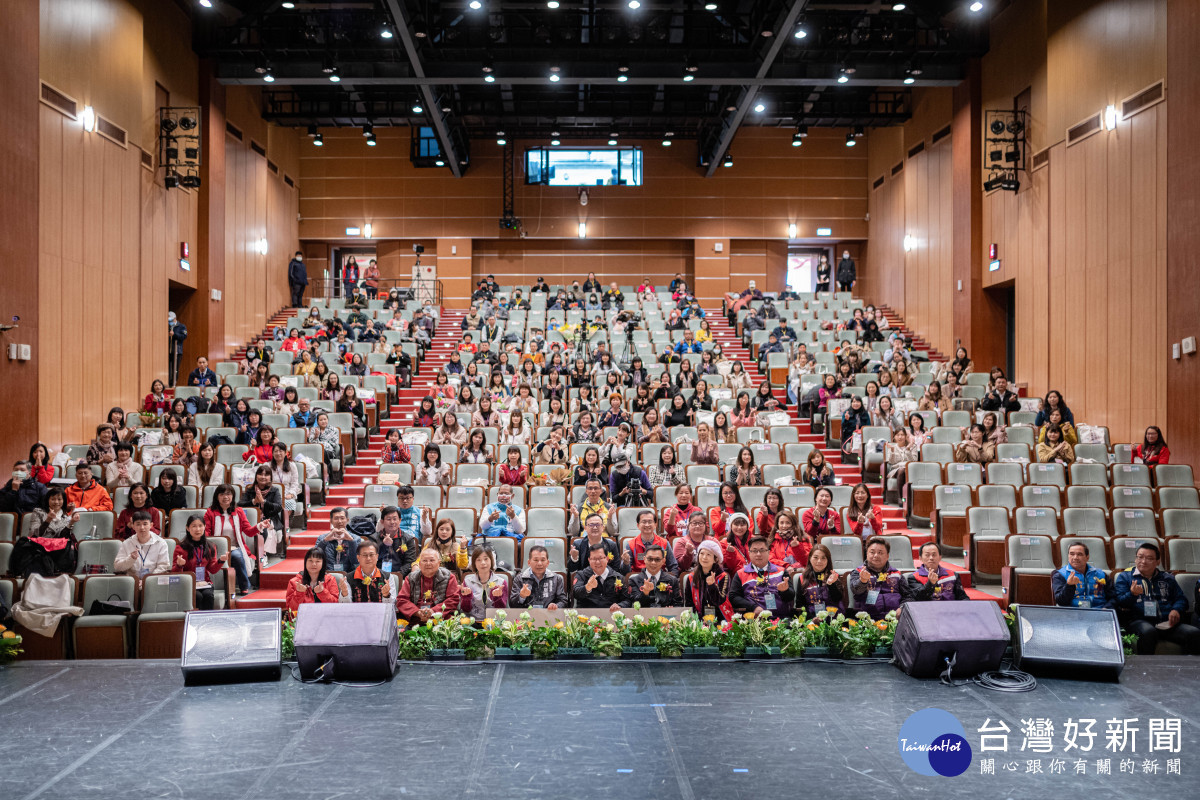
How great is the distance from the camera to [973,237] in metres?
13.0

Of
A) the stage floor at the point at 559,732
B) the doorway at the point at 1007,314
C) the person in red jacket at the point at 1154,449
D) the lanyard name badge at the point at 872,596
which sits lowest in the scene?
the stage floor at the point at 559,732

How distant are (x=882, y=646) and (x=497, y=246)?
50.4ft

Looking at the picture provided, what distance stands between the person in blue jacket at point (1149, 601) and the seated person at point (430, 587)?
4117 millimetres

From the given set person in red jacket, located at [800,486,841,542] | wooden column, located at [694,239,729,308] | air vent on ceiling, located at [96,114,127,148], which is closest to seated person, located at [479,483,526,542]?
person in red jacket, located at [800,486,841,542]

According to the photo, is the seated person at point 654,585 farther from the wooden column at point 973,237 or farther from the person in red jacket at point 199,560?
the wooden column at point 973,237

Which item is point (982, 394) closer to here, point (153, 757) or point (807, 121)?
point (807, 121)

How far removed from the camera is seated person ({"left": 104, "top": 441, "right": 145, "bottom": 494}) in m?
7.68

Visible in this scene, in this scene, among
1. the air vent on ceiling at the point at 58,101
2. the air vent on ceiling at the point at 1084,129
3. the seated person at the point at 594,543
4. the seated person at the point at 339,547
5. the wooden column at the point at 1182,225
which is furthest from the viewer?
the air vent on ceiling at the point at 1084,129

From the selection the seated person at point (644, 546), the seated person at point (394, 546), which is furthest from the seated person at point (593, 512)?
the seated person at point (394, 546)

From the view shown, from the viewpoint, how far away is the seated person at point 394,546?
5957 millimetres

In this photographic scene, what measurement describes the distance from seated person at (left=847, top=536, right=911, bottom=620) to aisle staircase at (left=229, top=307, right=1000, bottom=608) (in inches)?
40.5

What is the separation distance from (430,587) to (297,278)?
12834mm

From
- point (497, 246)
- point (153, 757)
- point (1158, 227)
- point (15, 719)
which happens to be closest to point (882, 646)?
point (153, 757)

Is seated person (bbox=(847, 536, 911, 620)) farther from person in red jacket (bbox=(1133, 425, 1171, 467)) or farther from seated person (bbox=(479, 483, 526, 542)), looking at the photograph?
person in red jacket (bbox=(1133, 425, 1171, 467))
